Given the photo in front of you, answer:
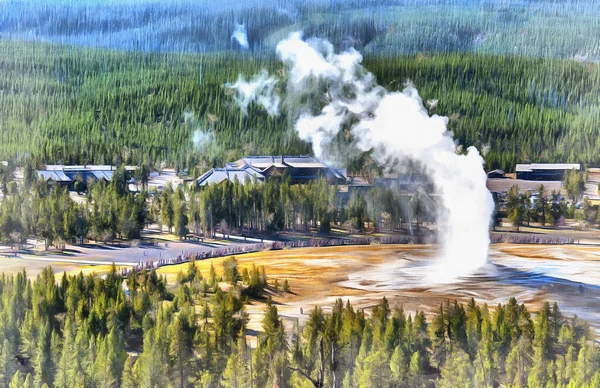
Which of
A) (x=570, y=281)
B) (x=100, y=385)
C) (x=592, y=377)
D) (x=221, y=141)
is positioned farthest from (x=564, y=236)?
(x=100, y=385)

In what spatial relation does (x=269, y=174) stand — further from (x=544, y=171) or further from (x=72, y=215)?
(x=544, y=171)

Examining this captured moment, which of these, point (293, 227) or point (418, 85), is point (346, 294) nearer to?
point (293, 227)

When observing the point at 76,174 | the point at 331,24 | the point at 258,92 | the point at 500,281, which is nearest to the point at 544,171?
the point at 500,281

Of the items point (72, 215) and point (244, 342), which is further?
point (72, 215)

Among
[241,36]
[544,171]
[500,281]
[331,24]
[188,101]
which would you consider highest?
[331,24]

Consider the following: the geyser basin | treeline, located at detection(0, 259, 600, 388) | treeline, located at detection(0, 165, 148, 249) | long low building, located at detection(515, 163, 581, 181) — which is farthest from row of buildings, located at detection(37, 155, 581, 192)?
long low building, located at detection(515, 163, 581, 181)

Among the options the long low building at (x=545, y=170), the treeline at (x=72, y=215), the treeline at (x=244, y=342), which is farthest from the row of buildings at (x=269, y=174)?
the long low building at (x=545, y=170)

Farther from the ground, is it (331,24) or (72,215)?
(331,24)

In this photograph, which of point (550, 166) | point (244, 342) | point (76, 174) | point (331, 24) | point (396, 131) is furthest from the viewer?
point (550, 166)
